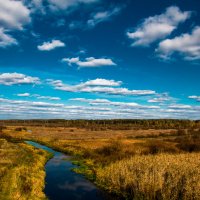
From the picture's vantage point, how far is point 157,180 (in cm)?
2192

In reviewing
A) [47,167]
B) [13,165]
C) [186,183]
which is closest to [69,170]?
[47,167]

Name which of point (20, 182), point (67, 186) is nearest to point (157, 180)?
point (67, 186)

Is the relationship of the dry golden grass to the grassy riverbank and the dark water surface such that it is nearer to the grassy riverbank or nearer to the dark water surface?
the dark water surface

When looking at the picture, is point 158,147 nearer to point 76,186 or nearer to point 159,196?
point 76,186

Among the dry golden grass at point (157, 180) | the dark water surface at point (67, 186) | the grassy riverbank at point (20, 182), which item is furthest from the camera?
the dark water surface at point (67, 186)

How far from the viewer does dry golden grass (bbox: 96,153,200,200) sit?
20516 mm

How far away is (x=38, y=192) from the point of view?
25578 millimetres

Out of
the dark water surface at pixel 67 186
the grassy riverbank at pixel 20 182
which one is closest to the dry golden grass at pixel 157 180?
the dark water surface at pixel 67 186

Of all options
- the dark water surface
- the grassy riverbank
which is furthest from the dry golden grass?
the grassy riverbank

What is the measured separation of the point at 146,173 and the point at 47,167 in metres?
21.5

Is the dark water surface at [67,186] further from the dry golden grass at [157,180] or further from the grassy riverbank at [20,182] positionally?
the dry golden grass at [157,180]

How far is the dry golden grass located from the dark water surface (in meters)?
1.98

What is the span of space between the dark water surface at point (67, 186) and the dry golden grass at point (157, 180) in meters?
1.98

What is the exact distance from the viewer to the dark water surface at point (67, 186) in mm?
26766
